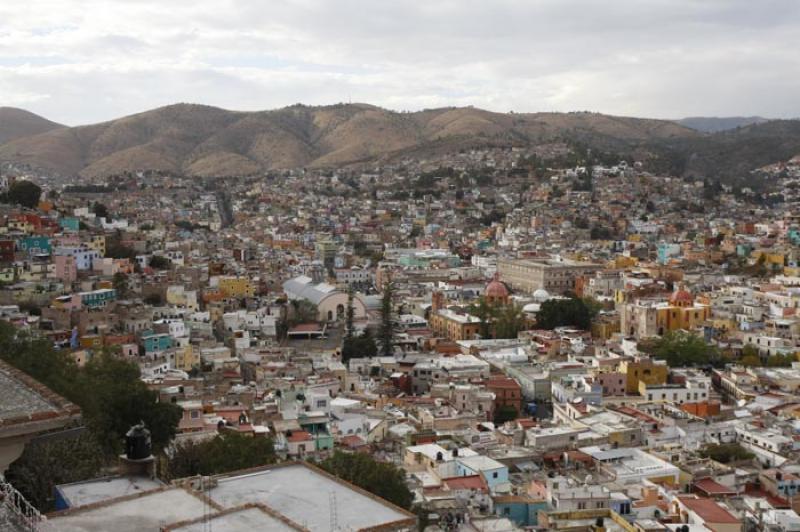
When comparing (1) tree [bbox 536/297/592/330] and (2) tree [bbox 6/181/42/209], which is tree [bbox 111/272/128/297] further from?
(1) tree [bbox 536/297/592/330]

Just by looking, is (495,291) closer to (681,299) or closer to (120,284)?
(681,299)

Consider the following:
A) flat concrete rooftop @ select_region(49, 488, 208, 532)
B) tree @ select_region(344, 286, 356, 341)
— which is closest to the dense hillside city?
flat concrete rooftop @ select_region(49, 488, 208, 532)

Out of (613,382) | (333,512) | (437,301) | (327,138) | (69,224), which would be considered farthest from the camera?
(327,138)

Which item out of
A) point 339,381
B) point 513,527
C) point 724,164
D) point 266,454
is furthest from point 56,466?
point 724,164

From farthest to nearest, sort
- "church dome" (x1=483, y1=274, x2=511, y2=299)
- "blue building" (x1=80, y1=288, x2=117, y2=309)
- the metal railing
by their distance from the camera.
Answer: "church dome" (x1=483, y1=274, x2=511, y2=299) < "blue building" (x1=80, y1=288, x2=117, y2=309) < the metal railing

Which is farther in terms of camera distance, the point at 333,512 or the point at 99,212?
the point at 99,212

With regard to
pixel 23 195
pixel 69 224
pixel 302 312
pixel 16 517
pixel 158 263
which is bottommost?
pixel 302 312

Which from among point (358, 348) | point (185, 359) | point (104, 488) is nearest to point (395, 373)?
point (358, 348)
